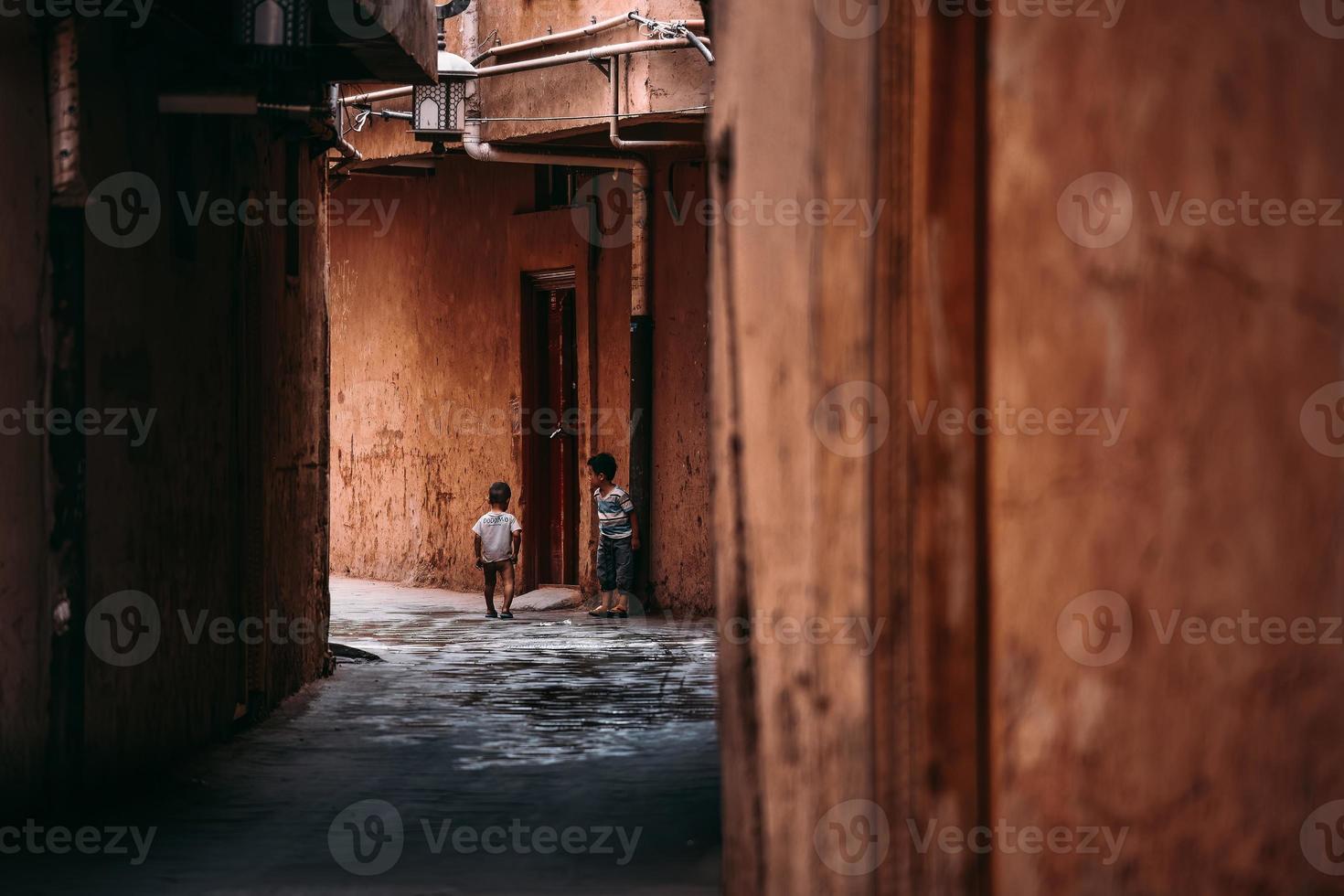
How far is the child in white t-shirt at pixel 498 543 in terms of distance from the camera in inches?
610

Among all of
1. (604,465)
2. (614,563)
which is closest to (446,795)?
(604,465)

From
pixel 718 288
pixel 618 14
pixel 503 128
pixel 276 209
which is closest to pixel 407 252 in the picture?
pixel 503 128

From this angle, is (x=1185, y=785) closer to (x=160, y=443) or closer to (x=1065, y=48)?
(x=1065, y=48)

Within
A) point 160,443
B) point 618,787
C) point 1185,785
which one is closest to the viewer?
point 1185,785

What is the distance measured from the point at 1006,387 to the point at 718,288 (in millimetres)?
428

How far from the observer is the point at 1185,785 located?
2.00m
